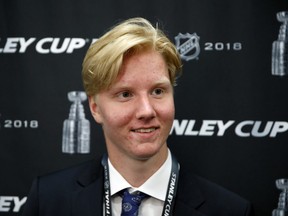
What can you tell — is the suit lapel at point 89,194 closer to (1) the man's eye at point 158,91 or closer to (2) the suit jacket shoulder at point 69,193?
(2) the suit jacket shoulder at point 69,193

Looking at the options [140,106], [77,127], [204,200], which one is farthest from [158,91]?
[77,127]

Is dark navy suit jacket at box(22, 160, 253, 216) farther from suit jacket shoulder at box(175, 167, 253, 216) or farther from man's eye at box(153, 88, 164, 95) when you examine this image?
man's eye at box(153, 88, 164, 95)

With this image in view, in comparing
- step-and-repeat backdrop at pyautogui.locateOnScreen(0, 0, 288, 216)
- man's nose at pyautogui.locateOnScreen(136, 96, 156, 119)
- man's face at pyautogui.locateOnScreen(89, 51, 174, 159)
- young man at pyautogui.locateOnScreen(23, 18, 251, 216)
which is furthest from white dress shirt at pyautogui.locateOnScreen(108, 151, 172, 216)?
step-and-repeat backdrop at pyautogui.locateOnScreen(0, 0, 288, 216)

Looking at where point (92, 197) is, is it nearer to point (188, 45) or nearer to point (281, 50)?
point (188, 45)

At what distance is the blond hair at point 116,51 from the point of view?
4.91 feet

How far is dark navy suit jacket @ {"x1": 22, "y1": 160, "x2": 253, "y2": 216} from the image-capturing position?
1628 millimetres

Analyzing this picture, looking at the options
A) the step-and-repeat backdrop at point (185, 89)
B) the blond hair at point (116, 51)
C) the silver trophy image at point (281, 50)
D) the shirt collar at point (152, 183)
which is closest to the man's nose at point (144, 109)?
the blond hair at point (116, 51)

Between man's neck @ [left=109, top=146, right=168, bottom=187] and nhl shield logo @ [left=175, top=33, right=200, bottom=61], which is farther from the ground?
nhl shield logo @ [left=175, top=33, right=200, bottom=61]

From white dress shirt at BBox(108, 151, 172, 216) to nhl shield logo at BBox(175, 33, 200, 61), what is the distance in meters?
0.68

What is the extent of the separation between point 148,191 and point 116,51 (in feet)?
1.65

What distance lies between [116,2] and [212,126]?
0.74 m

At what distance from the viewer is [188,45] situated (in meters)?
2.11

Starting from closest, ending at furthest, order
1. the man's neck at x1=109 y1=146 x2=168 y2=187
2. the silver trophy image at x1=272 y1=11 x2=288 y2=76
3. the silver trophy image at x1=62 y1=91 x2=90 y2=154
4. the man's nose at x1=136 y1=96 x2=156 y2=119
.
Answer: the man's nose at x1=136 y1=96 x2=156 y2=119, the man's neck at x1=109 y1=146 x2=168 y2=187, the silver trophy image at x1=272 y1=11 x2=288 y2=76, the silver trophy image at x1=62 y1=91 x2=90 y2=154

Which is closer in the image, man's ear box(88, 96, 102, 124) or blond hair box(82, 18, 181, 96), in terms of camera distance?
blond hair box(82, 18, 181, 96)
